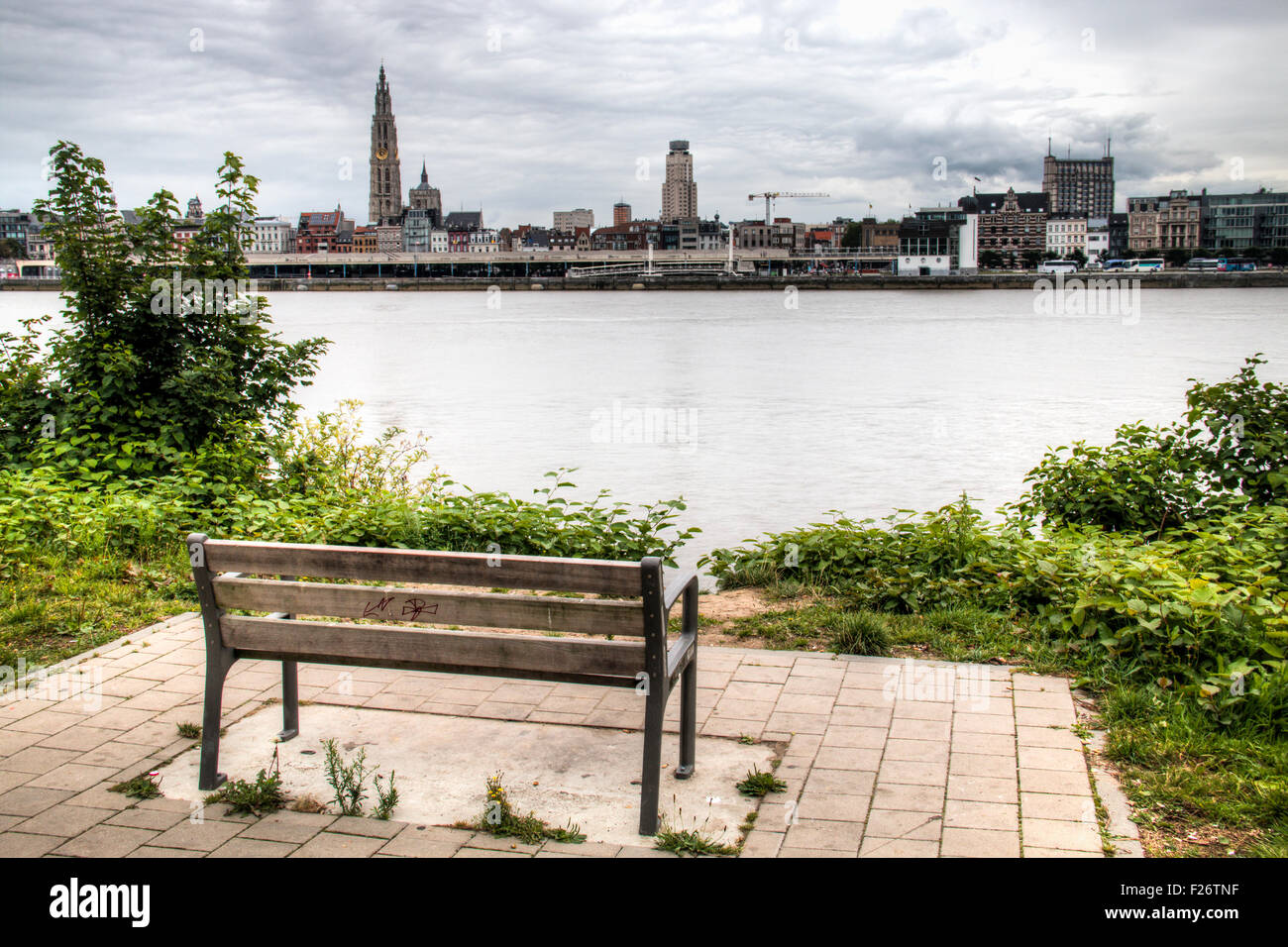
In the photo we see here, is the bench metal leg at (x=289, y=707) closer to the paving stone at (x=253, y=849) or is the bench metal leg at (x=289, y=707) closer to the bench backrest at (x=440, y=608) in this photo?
the bench backrest at (x=440, y=608)

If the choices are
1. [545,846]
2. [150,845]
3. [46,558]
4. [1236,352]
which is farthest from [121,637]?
[1236,352]

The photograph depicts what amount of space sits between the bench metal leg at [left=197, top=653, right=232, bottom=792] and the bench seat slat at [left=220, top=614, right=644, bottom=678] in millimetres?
104

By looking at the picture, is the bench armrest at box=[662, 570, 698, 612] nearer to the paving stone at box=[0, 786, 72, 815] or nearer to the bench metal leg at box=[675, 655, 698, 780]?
the bench metal leg at box=[675, 655, 698, 780]

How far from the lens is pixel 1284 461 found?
27.7ft

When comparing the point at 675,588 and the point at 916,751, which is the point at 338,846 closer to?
the point at 675,588

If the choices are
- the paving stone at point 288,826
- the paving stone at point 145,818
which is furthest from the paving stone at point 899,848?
the paving stone at point 145,818

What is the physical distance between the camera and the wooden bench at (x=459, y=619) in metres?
3.94

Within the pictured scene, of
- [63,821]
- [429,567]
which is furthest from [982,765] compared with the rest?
[63,821]

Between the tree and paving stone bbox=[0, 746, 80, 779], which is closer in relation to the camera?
paving stone bbox=[0, 746, 80, 779]

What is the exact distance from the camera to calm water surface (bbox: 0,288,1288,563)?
18062 millimetres

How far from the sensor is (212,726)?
4371 millimetres

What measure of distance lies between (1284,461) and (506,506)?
20.0 feet

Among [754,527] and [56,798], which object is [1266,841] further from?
[754,527]

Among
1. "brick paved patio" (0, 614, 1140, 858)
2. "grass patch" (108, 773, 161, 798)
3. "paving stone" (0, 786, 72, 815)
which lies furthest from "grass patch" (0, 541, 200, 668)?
"grass patch" (108, 773, 161, 798)
